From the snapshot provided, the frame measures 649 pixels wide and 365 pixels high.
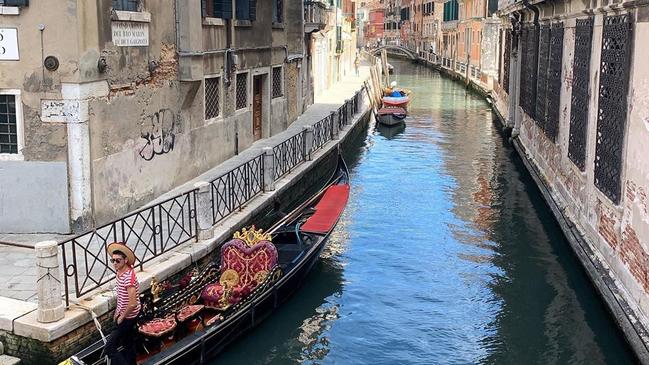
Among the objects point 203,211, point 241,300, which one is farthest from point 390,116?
point 241,300

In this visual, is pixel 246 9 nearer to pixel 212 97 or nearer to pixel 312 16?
pixel 212 97

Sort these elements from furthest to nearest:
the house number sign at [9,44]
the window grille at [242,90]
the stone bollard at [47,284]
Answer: the window grille at [242,90], the house number sign at [9,44], the stone bollard at [47,284]

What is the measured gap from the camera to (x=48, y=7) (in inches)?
325

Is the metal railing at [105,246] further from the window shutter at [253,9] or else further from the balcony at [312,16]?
the balcony at [312,16]

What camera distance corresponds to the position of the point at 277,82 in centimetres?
1708

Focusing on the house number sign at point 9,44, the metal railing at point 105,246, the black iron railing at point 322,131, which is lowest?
the metal railing at point 105,246

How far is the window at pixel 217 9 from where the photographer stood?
12.5 metres

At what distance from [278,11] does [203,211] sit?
31.2 ft

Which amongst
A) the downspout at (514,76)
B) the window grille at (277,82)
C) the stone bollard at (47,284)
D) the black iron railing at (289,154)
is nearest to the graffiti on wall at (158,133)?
the black iron railing at (289,154)

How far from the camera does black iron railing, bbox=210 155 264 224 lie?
31.7ft

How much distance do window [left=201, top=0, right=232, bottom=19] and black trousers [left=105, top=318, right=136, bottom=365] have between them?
7.63m

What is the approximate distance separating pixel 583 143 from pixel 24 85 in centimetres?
721

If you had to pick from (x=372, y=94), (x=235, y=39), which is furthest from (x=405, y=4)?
(x=235, y=39)

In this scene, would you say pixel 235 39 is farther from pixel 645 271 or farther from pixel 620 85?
pixel 645 271
